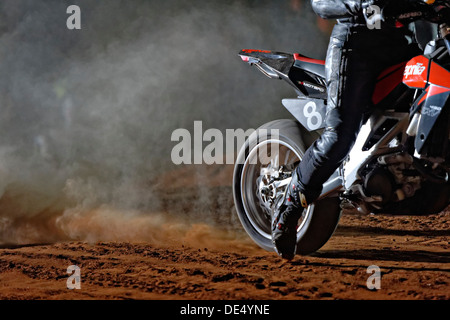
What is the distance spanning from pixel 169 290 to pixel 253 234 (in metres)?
1.07

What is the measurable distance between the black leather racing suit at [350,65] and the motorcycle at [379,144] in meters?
0.08

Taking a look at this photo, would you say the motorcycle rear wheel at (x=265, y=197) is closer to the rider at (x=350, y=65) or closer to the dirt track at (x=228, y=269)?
the dirt track at (x=228, y=269)

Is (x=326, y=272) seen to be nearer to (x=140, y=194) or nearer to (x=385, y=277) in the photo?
(x=385, y=277)

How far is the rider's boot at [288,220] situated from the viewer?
3547 mm

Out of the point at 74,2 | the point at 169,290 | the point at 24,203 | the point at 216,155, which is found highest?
the point at 74,2

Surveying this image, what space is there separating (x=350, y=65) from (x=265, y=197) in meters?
1.27

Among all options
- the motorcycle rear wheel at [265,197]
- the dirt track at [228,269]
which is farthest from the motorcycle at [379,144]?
the dirt track at [228,269]

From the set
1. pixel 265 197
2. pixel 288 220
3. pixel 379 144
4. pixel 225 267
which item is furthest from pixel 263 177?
pixel 379 144

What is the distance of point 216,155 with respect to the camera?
750 cm

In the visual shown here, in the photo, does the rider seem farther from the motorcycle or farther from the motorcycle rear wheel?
the motorcycle rear wheel

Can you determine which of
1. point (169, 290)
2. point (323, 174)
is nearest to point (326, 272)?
point (323, 174)

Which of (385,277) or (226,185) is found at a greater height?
(226,185)

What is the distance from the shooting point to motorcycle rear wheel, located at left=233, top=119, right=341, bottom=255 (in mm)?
3828

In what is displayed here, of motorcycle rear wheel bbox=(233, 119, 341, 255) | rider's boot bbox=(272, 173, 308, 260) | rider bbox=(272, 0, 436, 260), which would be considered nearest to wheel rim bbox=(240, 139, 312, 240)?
motorcycle rear wheel bbox=(233, 119, 341, 255)
